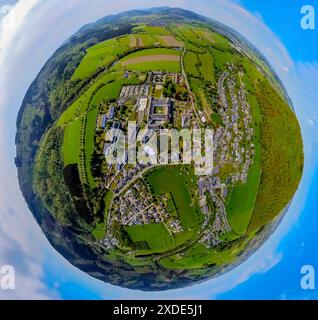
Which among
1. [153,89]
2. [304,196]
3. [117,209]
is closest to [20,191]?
[117,209]

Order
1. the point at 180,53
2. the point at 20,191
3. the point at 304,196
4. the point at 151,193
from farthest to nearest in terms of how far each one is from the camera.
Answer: the point at 304,196 < the point at 20,191 < the point at 180,53 < the point at 151,193

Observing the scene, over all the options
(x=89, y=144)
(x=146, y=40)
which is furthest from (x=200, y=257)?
(x=146, y=40)

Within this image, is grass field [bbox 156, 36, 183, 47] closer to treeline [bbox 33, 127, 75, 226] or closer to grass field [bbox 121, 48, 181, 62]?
grass field [bbox 121, 48, 181, 62]

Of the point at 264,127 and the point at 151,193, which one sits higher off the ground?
the point at 264,127

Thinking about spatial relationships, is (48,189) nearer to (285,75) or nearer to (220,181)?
(220,181)

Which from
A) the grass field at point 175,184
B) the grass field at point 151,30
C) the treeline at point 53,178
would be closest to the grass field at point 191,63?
the grass field at point 151,30

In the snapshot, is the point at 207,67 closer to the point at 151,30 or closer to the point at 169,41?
the point at 169,41
